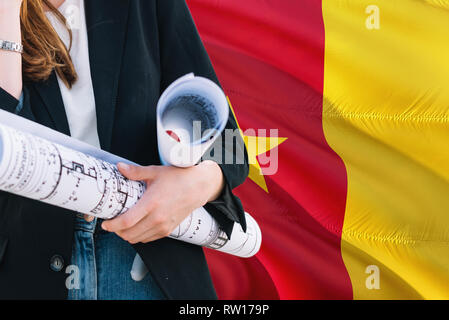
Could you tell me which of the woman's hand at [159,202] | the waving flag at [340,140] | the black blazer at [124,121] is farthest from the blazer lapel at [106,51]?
the waving flag at [340,140]

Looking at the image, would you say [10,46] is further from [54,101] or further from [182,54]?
[182,54]

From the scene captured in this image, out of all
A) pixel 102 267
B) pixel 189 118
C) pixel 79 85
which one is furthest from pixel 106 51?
pixel 102 267

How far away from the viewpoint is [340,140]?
1604 millimetres

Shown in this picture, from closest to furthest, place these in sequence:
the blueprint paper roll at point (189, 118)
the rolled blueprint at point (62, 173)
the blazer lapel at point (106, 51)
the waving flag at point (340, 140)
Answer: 1. the rolled blueprint at point (62, 173)
2. the blueprint paper roll at point (189, 118)
3. the blazer lapel at point (106, 51)
4. the waving flag at point (340, 140)

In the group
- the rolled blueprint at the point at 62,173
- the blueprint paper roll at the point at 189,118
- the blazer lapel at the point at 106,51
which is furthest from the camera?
the blazer lapel at the point at 106,51

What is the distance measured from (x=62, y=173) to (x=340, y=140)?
1152mm

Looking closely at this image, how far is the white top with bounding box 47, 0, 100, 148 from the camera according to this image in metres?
0.82

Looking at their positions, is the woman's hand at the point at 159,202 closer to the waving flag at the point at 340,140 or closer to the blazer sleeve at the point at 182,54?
the blazer sleeve at the point at 182,54

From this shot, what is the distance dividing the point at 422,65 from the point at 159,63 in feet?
3.22

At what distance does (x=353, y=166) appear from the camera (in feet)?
5.20

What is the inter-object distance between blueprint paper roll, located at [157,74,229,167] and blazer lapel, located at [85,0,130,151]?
126mm

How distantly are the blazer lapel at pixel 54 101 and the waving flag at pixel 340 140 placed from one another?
84 centimetres

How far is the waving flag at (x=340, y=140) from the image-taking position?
1.53 m

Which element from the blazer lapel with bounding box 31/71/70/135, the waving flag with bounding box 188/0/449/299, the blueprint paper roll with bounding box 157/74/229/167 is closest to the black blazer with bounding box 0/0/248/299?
the blazer lapel with bounding box 31/71/70/135
